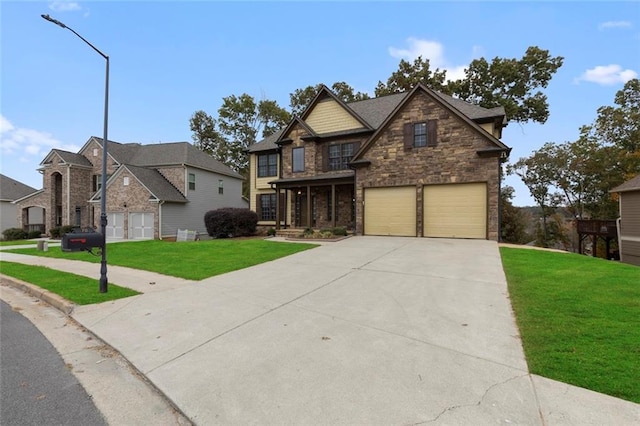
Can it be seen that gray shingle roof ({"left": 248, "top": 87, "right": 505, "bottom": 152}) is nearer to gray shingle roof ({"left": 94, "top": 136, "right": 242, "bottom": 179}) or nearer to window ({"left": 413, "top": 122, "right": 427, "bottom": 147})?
window ({"left": 413, "top": 122, "right": 427, "bottom": 147})

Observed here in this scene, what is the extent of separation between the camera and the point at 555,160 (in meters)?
30.3

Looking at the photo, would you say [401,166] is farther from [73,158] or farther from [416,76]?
[73,158]

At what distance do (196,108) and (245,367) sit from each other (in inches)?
1826

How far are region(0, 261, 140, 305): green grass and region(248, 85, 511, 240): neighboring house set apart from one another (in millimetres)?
12000

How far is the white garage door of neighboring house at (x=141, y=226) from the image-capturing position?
898 inches

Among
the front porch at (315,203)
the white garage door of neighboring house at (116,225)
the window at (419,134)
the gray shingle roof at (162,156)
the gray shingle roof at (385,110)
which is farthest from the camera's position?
the gray shingle roof at (162,156)

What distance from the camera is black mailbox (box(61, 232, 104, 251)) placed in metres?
6.64

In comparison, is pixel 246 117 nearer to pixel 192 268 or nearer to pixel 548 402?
pixel 192 268

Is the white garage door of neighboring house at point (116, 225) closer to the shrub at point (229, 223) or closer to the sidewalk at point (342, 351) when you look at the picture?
the shrub at point (229, 223)

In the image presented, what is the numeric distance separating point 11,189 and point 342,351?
46041 mm

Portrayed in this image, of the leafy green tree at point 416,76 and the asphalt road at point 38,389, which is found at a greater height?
the leafy green tree at point 416,76

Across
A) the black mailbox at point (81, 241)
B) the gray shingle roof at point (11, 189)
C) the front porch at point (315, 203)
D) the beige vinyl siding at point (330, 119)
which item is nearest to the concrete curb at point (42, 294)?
the black mailbox at point (81, 241)

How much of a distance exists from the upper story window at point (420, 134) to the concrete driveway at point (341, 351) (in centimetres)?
994

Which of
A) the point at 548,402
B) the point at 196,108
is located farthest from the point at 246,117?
the point at 548,402
